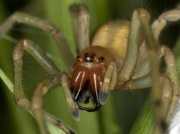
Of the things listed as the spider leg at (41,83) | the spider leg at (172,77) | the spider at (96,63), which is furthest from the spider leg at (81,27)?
the spider leg at (172,77)

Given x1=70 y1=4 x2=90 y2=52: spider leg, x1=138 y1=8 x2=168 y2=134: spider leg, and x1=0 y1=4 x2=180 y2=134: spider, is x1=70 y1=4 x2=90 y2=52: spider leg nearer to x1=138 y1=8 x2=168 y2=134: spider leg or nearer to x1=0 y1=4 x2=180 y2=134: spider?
x1=0 y1=4 x2=180 y2=134: spider

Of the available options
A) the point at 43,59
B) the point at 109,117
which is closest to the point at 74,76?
the point at 43,59

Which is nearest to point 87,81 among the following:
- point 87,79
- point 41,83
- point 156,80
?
point 87,79

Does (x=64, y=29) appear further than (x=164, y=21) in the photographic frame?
Yes

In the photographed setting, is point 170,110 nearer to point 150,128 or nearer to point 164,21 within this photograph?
point 150,128

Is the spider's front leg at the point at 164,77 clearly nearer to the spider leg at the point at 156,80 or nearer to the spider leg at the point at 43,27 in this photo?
the spider leg at the point at 156,80

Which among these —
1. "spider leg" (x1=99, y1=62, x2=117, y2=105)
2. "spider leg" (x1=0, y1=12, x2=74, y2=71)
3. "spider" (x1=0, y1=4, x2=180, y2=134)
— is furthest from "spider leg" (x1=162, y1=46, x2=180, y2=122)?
"spider leg" (x1=0, y1=12, x2=74, y2=71)
